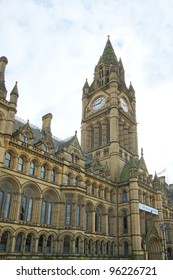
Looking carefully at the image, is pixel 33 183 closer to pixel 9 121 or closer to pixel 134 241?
pixel 9 121

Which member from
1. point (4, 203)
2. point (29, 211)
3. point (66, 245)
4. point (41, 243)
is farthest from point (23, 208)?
point (66, 245)

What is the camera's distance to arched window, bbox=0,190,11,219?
27000 millimetres

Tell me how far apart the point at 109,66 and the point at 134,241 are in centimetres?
4186

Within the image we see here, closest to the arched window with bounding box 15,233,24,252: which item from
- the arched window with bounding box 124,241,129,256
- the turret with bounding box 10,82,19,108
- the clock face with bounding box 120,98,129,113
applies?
the turret with bounding box 10,82,19,108

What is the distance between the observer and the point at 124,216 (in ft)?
143

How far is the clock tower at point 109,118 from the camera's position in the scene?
51.6m

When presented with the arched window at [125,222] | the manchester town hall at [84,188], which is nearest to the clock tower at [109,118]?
the manchester town hall at [84,188]

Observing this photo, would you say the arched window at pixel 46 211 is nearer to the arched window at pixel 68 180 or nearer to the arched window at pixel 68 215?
the arched window at pixel 68 215

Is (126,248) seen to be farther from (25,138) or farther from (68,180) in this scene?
(25,138)

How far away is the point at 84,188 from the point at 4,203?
12.1 m

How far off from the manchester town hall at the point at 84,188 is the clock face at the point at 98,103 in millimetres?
266

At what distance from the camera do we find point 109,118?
180 feet

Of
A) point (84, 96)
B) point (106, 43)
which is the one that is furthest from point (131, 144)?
point (106, 43)

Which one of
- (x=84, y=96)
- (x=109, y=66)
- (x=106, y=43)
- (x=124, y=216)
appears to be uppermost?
(x=106, y=43)
